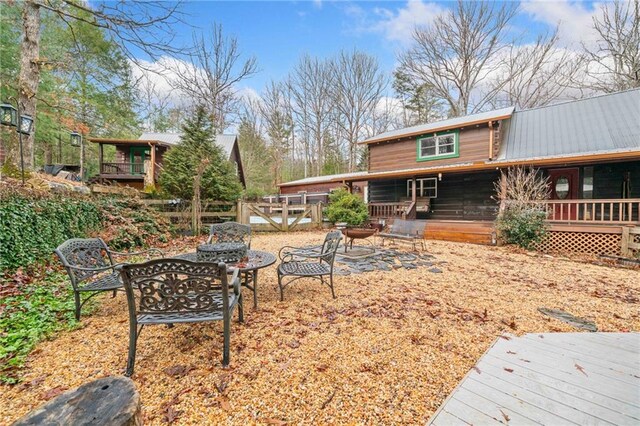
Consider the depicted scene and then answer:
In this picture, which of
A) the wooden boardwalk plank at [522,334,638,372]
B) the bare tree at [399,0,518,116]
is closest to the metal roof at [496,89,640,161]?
the bare tree at [399,0,518,116]

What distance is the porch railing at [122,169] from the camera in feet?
55.3

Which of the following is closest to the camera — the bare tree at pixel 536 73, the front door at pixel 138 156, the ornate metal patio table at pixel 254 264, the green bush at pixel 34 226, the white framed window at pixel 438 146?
the ornate metal patio table at pixel 254 264

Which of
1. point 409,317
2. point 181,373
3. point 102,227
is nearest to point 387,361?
point 409,317

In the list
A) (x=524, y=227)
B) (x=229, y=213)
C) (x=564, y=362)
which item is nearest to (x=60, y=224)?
(x=229, y=213)

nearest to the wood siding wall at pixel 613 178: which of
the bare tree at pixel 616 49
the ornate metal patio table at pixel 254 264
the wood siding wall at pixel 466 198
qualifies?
the wood siding wall at pixel 466 198

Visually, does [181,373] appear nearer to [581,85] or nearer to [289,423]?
[289,423]

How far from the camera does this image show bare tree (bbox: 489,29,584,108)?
1595 centimetres

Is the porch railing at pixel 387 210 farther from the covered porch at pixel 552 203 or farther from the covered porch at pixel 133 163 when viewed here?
the covered porch at pixel 133 163

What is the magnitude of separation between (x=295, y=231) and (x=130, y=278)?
10279 mm

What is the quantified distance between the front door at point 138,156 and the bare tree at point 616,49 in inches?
1092

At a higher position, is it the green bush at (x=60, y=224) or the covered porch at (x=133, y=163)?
the covered porch at (x=133, y=163)

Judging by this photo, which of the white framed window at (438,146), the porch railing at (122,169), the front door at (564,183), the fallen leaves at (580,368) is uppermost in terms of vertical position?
the white framed window at (438,146)

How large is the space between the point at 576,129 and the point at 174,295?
14.3 metres

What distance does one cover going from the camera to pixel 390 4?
33.1 ft
